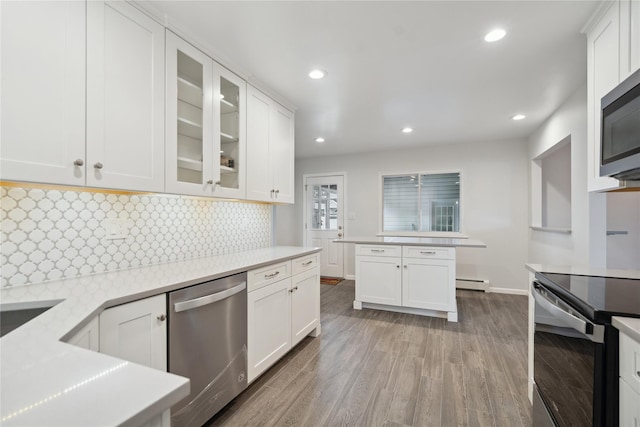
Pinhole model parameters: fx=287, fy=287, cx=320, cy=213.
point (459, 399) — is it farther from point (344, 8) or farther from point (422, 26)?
point (344, 8)

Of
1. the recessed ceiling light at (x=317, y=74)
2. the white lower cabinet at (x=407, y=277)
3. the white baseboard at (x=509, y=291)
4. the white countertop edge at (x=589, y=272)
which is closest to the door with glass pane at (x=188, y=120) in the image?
the recessed ceiling light at (x=317, y=74)

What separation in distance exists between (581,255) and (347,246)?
3486 mm

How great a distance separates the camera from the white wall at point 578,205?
2551mm

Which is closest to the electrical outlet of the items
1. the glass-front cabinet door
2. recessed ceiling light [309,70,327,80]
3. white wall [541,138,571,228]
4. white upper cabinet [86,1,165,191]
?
white upper cabinet [86,1,165,191]

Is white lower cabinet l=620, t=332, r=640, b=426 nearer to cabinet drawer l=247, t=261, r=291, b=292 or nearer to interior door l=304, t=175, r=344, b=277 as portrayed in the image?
cabinet drawer l=247, t=261, r=291, b=292

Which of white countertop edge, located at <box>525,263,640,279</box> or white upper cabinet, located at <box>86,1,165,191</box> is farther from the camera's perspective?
white countertop edge, located at <box>525,263,640,279</box>

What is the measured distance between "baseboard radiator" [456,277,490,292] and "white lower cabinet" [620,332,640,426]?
4.07 metres

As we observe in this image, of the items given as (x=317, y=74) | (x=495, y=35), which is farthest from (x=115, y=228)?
(x=495, y=35)

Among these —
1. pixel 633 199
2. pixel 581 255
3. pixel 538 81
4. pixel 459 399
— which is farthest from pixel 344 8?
pixel 633 199

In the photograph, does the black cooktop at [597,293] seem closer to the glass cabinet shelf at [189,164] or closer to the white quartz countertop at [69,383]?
the white quartz countertop at [69,383]

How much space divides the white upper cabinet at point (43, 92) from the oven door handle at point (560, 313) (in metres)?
2.23

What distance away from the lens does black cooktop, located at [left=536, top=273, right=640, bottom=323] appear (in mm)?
1047

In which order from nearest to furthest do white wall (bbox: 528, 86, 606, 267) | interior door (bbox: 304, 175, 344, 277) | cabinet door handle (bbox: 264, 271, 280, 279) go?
cabinet door handle (bbox: 264, 271, 280, 279), white wall (bbox: 528, 86, 606, 267), interior door (bbox: 304, 175, 344, 277)

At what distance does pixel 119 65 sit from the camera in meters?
1.51
